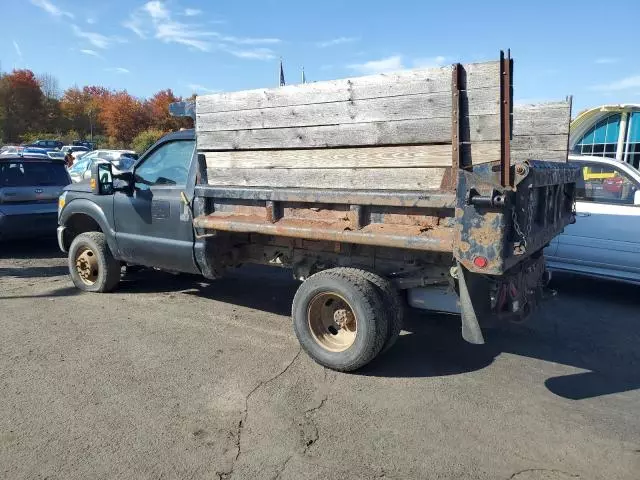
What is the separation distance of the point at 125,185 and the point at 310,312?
291 cm

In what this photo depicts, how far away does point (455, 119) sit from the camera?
135 inches

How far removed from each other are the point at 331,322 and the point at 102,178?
3.37 m

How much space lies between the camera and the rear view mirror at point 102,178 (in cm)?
590

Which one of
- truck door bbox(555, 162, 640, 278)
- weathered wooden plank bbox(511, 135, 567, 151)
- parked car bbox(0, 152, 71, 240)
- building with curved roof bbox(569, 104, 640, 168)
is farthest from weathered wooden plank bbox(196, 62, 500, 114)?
building with curved roof bbox(569, 104, 640, 168)

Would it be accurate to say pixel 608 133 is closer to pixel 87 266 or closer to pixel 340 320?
pixel 340 320

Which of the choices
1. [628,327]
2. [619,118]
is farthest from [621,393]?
[619,118]

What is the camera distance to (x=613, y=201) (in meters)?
6.52

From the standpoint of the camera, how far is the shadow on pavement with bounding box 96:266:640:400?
4.22 m

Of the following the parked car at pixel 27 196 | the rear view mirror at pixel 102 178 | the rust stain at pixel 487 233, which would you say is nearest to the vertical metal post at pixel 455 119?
the rust stain at pixel 487 233

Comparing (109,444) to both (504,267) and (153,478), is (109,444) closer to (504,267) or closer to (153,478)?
(153,478)

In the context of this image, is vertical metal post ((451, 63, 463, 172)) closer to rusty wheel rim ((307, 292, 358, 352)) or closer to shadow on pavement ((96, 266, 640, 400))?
rusty wheel rim ((307, 292, 358, 352))

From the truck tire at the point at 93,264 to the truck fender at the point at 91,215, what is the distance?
0.15 metres

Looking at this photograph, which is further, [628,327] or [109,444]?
[628,327]

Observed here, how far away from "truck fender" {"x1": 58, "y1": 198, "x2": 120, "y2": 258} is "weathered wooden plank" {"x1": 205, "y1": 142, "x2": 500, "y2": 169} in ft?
6.57
